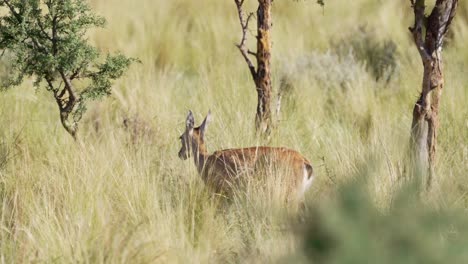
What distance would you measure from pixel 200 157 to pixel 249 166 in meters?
0.57

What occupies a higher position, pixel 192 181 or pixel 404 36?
pixel 404 36

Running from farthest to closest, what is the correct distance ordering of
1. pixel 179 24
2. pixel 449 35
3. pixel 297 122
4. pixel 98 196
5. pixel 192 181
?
pixel 179 24, pixel 449 35, pixel 297 122, pixel 192 181, pixel 98 196

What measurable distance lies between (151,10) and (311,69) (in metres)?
3.45

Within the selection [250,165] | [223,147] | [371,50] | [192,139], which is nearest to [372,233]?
[250,165]

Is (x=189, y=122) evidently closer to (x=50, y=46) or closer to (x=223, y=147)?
(x=223, y=147)

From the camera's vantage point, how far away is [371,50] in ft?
32.0

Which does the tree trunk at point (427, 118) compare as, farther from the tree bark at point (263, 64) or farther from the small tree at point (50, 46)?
the small tree at point (50, 46)

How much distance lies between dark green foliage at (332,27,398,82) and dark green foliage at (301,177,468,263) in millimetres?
6526

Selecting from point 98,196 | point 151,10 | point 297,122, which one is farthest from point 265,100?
point 151,10

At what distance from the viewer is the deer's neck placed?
5.44m

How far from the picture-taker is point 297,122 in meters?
7.06

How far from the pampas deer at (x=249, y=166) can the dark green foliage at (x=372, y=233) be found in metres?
2.32

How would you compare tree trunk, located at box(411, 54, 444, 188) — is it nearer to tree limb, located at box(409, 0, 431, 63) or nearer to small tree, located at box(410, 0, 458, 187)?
small tree, located at box(410, 0, 458, 187)

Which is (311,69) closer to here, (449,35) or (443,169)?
(449,35)
